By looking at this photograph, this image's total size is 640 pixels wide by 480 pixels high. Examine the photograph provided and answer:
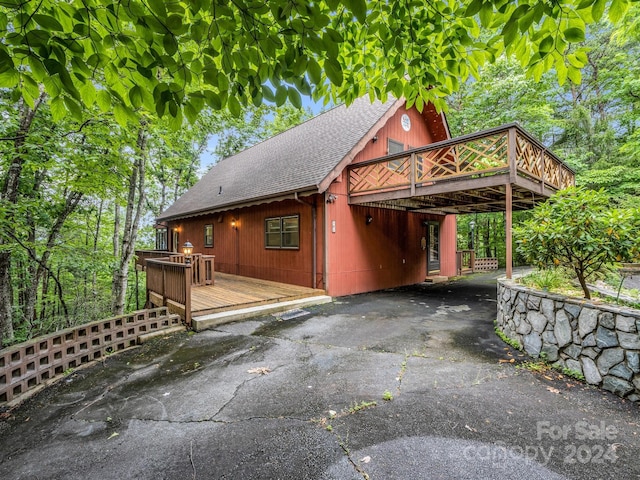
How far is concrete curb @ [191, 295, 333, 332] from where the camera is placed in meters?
5.43

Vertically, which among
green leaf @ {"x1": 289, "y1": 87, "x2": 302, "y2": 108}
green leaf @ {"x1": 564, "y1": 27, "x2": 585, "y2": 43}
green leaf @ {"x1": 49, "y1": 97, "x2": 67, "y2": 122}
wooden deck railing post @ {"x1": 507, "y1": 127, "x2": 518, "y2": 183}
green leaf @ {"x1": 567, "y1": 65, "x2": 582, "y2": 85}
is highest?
wooden deck railing post @ {"x1": 507, "y1": 127, "x2": 518, "y2": 183}

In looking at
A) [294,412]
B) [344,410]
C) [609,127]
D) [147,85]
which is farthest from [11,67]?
[609,127]

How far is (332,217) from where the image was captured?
→ 818 cm

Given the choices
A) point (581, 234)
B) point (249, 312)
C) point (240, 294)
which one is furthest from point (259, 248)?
point (581, 234)

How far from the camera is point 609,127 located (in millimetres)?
13383

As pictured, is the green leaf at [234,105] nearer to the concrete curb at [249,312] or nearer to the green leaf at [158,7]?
the green leaf at [158,7]

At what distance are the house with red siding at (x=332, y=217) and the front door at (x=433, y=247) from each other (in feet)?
0.13

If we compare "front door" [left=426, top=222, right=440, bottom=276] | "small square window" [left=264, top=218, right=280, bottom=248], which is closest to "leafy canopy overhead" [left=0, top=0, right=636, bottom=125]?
"small square window" [left=264, top=218, right=280, bottom=248]

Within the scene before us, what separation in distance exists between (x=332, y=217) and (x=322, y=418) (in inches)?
237

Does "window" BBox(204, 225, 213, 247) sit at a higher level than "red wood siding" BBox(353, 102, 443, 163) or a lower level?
lower

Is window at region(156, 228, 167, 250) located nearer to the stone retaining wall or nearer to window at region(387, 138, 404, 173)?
window at region(387, 138, 404, 173)

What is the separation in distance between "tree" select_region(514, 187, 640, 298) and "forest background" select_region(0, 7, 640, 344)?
1.67 m

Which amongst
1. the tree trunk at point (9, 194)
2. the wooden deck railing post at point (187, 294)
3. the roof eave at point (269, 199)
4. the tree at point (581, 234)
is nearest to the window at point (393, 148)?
the roof eave at point (269, 199)

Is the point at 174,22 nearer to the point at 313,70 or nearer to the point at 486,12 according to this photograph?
the point at 313,70
